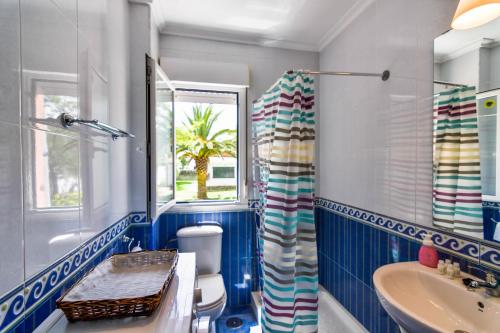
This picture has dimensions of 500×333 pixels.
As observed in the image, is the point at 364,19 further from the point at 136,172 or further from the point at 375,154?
the point at 136,172

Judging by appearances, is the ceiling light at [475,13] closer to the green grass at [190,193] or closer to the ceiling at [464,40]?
the ceiling at [464,40]

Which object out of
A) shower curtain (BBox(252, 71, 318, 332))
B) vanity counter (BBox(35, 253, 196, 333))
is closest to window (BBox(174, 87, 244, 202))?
shower curtain (BBox(252, 71, 318, 332))

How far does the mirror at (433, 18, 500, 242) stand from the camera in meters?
0.98

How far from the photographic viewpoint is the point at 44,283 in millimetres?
740

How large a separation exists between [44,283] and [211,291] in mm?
1195

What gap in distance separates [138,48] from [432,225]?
7.18 feet

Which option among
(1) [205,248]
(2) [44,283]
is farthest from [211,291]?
(2) [44,283]

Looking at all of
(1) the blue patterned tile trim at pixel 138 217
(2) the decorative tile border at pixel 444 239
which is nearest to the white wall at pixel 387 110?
(2) the decorative tile border at pixel 444 239

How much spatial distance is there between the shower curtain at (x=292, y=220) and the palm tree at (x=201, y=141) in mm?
1011

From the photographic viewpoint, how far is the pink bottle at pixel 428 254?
3.81ft

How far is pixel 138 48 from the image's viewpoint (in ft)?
5.41

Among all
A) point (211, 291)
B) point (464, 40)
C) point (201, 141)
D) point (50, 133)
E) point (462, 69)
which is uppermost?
point (464, 40)

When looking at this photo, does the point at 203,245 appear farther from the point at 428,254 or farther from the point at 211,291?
the point at 428,254

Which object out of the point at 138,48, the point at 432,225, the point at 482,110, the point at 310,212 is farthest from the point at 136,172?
the point at 482,110
